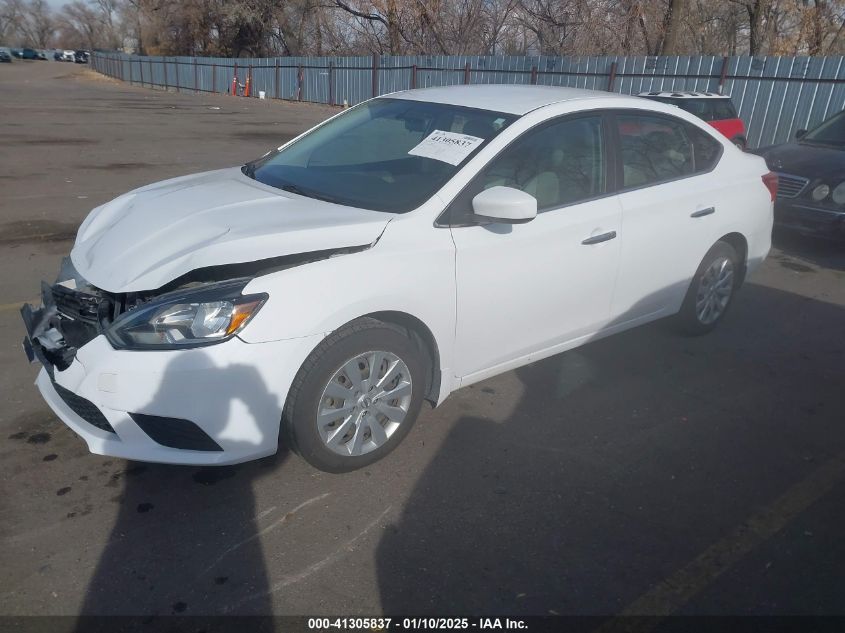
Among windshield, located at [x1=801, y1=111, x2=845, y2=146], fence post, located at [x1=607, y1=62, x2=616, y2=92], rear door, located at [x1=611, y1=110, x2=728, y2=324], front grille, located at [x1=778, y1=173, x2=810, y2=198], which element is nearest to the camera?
rear door, located at [x1=611, y1=110, x2=728, y2=324]

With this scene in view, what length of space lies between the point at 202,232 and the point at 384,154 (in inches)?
49.8

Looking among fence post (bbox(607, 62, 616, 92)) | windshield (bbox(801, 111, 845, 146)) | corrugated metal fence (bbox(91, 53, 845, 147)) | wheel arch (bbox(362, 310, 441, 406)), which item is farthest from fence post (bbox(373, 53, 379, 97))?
wheel arch (bbox(362, 310, 441, 406))

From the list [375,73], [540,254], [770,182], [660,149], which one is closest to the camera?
[540,254]

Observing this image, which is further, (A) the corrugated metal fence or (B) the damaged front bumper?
(A) the corrugated metal fence

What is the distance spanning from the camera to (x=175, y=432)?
9.70 ft

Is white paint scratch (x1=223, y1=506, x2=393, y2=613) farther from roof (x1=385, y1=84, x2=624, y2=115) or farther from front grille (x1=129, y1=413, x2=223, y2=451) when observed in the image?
roof (x1=385, y1=84, x2=624, y2=115)

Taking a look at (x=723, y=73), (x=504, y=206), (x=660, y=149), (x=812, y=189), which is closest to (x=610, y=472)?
(x=504, y=206)

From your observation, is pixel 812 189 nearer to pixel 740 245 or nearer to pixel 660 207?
pixel 740 245

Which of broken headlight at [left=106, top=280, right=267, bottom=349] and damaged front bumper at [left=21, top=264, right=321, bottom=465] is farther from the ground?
broken headlight at [left=106, top=280, right=267, bottom=349]

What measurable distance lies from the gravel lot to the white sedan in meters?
0.30

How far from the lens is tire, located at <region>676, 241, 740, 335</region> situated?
497 centimetres

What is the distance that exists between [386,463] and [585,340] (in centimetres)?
151

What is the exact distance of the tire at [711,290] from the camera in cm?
497

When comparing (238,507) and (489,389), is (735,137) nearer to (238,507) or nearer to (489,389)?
(489,389)
